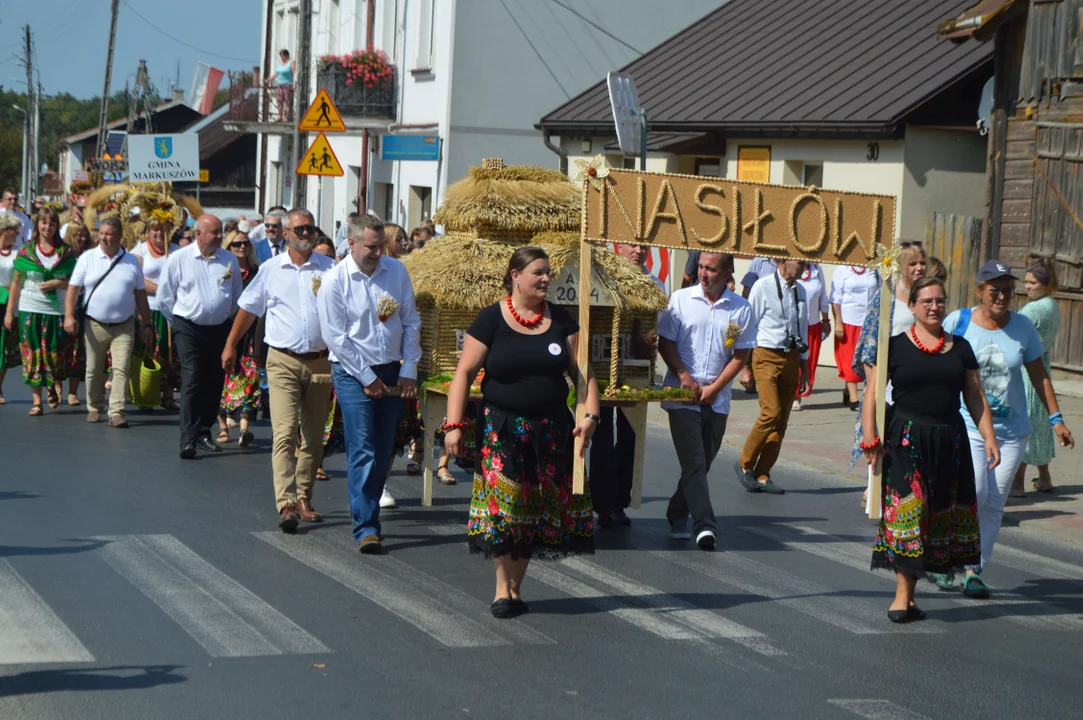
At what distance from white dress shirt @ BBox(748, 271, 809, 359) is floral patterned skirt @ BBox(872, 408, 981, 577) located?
4321mm

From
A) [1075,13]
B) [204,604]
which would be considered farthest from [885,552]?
[1075,13]

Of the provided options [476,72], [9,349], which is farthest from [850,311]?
[476,72]

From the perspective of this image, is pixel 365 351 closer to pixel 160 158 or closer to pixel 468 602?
pixel 468 602

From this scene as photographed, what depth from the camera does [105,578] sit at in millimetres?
7785

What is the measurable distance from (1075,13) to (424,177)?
1827 centimetres

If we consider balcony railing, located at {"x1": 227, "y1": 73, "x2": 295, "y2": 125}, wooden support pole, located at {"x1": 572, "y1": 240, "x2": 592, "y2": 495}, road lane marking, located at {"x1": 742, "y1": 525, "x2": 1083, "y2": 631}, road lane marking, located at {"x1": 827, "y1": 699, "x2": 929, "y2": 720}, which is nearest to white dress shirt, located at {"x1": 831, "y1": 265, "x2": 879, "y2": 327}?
road lane marking, located at {"x1": 742, "y1": 525, "x2": 1083, "y2": 631}

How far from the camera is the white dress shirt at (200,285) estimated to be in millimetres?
12570

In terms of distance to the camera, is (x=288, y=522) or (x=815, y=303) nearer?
(x=288, y=522)

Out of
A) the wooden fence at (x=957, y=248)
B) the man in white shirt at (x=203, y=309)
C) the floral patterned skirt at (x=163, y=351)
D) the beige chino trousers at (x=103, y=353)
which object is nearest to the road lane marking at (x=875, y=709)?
the man in white shirt at (x=203, y=309)

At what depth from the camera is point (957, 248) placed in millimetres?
19375

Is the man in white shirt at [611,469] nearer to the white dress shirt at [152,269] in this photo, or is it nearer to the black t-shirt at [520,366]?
the black t-shirt at [520,366]

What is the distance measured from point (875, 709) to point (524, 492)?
216 cm

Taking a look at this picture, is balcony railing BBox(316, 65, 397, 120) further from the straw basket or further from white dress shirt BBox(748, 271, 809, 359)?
white dress shirt BBox(748, 271, 809, 359)

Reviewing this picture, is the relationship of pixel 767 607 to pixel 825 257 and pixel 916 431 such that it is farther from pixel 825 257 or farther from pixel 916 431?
pixel 825 257
